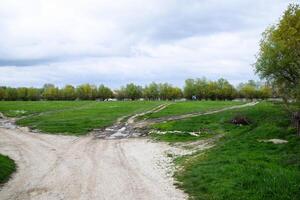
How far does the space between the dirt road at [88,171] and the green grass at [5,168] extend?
0.45 meters

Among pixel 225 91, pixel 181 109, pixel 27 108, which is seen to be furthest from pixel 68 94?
pixel 181 109

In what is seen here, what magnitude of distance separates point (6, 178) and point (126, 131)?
99.4 feet

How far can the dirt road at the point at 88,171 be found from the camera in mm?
18609

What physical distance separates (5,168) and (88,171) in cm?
542

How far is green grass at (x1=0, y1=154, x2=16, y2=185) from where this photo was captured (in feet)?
73.0

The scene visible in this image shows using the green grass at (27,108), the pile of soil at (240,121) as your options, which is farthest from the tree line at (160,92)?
the pile of soil at (240,121)

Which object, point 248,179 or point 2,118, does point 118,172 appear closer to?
point 248,179

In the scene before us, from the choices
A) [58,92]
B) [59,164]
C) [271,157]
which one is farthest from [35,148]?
[58,92]

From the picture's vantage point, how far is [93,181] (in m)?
21.3

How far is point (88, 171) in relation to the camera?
24422mm

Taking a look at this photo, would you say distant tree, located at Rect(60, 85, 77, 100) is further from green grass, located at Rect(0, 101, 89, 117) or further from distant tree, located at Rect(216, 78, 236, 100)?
green grass, located at Rect(0, 101, 89, 117)

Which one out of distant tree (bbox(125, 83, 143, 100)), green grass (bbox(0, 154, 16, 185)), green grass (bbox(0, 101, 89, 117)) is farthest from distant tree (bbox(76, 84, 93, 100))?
green grass (bbox(0, 154, 16, 185))

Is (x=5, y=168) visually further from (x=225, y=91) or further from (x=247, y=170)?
(x=225, y=91)

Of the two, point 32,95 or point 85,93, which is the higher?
point 85,93
